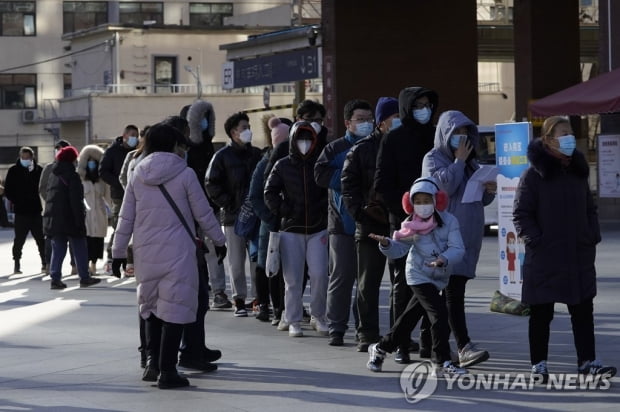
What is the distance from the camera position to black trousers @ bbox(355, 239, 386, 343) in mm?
11219

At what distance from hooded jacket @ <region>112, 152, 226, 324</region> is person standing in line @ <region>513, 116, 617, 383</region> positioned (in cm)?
209

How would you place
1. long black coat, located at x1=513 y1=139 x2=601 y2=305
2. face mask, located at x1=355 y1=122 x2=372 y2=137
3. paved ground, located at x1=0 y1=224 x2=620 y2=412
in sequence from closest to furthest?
paved ground, located at x1=0 y1=224 x2=620 y2=412, long black coat, located at x1=513 y1=139 x2=601 y2=305, face mask, located at x1=355 y1=122 x2=372 y2=137

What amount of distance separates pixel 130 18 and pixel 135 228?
59.3m

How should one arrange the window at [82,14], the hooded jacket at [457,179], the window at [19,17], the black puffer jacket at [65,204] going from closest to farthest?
the hooded jacket at [457,179], the black puffer jacket at [65,204], the window at [19,17], the window at [82,14]

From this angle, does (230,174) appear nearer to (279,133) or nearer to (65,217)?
(279,133)

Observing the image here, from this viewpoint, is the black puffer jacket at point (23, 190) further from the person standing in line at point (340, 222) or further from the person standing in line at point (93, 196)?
the person standing in line at point (340, 222)

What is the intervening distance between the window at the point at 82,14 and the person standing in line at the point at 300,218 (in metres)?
56.3

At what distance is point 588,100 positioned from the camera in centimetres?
2233

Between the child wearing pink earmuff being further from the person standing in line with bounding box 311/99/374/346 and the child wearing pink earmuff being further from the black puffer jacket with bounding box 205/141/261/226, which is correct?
the black puffer jacket with bounding box 205/141/261/226

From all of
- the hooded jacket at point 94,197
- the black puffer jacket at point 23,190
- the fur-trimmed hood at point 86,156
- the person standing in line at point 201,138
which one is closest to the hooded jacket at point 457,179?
the person standing in line at point 201,138

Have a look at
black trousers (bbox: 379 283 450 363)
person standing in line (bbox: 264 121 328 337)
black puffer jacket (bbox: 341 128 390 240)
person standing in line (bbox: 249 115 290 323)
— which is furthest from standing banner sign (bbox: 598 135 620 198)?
black trousers (bbox: 379 283 450 363)

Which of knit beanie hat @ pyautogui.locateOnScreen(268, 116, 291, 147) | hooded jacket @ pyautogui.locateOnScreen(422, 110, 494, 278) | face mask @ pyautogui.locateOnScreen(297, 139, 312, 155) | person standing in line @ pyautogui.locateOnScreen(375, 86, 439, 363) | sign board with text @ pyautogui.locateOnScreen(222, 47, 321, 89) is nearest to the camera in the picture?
hooded jacket @ pyautogui.locateOnScreen(422, 110, 494, 278)

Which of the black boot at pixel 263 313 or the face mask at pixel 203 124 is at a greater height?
the face mask at pixel 203 124

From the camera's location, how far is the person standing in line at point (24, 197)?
66.8ft
